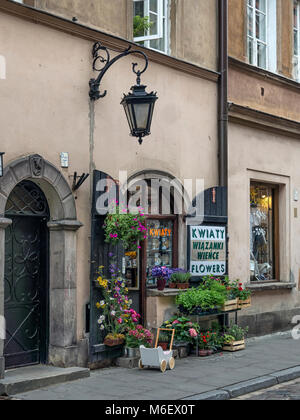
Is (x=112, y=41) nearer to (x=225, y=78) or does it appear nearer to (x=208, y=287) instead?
(x=225, y=78)

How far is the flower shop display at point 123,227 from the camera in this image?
8.91m

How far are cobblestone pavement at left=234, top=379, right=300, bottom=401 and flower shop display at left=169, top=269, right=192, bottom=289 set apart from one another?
252 centimetres

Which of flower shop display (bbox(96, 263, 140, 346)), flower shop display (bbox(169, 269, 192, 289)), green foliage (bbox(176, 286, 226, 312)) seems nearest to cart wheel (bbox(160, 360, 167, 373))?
flower shop display (bbox(96, 263, 140, 346))

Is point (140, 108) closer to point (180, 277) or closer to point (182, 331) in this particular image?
point (180, 277)

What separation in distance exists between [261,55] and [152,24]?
3.29 meters

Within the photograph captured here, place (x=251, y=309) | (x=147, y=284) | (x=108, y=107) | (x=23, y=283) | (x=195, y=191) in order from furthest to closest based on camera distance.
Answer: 1. (x=251, y=309)
2. (x=195, y=191)
3. (x=147, y=284)
4. (x=108, y=107)
5. (x=23, y=283)

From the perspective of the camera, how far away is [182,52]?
35.7 ft

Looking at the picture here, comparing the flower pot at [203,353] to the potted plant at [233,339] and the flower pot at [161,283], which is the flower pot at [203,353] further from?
the flower pot at [161,283]

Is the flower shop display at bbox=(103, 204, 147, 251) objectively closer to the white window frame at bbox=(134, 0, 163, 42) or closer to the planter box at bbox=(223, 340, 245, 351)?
the planter box at bbox=(223, 340, 245, 351)

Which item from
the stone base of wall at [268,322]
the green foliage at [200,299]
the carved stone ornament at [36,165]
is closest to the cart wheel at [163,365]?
the green foliage at [200,299]

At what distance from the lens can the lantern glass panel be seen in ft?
28.3

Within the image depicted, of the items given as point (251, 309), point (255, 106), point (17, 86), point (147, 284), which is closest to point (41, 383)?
point (147, 284)

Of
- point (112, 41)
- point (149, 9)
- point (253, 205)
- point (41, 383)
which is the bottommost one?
point (41, 383)

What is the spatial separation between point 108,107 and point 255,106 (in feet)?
13.3
